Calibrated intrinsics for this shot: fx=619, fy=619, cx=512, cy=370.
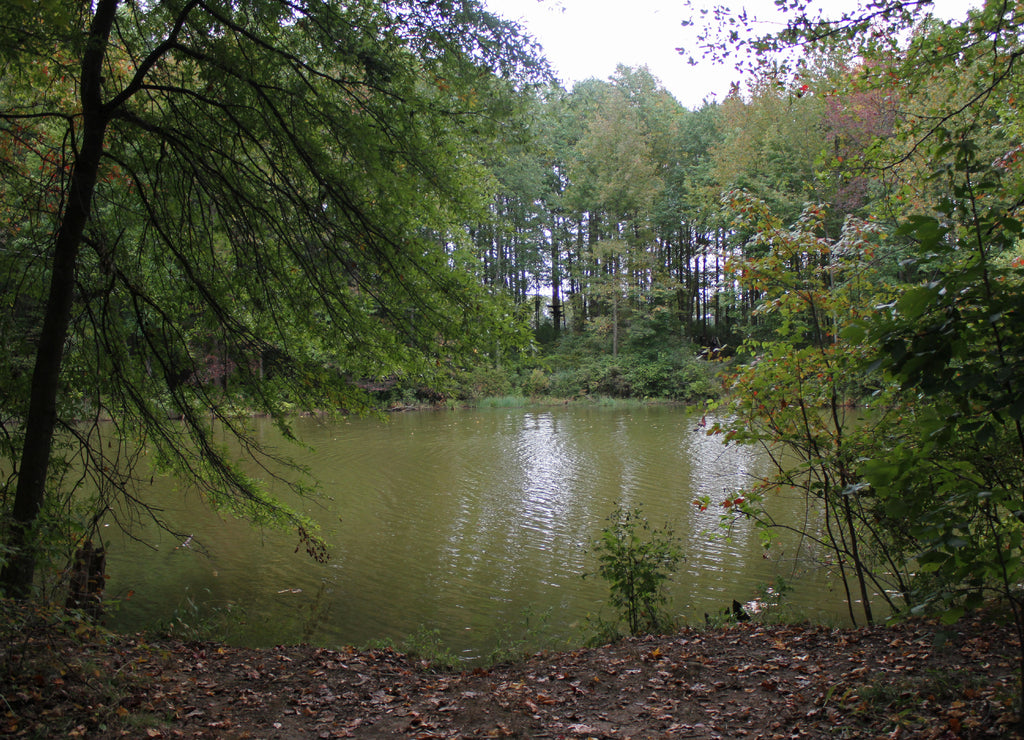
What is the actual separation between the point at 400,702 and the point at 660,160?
34.2 m

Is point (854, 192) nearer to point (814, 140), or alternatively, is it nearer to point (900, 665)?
point (814, 140)

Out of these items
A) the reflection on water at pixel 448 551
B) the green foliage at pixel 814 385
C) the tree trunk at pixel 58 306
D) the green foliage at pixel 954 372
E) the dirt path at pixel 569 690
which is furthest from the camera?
the reflection on water at pixel 448 551

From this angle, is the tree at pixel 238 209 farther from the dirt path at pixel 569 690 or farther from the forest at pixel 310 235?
the dirt path at pixel 569 690

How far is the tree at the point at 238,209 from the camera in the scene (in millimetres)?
4191

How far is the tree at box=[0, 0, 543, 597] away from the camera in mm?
4191

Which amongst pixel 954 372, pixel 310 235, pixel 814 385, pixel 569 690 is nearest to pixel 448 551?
pixel 569 690

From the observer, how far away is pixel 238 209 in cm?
453

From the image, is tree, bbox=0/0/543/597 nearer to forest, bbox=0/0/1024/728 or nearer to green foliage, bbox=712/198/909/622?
forest, bbox=0/0/1024/728

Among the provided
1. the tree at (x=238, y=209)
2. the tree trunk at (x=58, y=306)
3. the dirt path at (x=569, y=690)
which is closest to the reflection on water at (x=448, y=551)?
the dirt path at (x=569, y=690)

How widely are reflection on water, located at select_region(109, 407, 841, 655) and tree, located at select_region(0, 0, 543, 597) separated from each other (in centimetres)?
210

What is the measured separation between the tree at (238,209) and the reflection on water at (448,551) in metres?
2.10

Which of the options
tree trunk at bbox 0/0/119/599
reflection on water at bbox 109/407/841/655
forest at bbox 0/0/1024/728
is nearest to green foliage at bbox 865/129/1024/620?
forest at bbox 0/0/1024/728

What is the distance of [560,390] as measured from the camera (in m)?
30.4

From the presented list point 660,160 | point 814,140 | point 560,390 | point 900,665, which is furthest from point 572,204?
point 900,665
